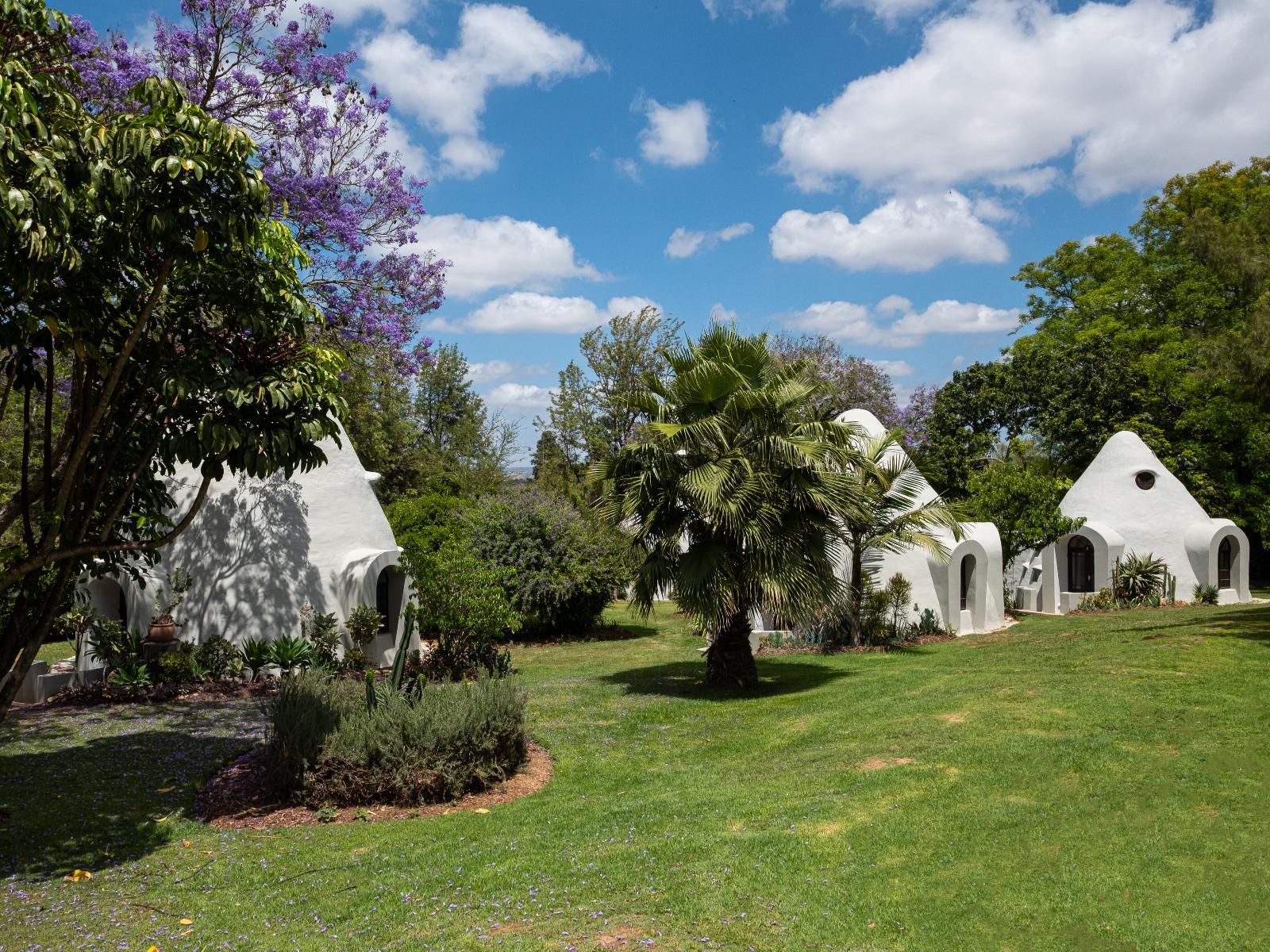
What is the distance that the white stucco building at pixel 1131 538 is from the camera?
75.5ft

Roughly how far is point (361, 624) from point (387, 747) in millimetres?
7235

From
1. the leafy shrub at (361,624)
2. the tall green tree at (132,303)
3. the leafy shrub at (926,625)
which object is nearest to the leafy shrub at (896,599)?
the leafy shrub at (926,625)


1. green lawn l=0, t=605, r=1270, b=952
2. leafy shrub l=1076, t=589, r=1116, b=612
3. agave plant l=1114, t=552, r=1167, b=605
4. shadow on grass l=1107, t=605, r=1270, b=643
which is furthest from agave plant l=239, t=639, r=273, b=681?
agave plant l=1114, t=552, r=1167, b=605

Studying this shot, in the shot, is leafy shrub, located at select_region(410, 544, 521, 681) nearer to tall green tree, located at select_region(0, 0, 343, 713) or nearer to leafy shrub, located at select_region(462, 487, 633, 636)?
tall green tree, located at select_region(0, 0, 343, 713)

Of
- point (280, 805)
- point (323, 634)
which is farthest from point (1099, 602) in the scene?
point (280, 805)

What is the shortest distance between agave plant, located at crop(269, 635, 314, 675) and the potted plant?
5.29 ft

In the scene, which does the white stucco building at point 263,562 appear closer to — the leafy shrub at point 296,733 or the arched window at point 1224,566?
the leafy shrub at point 296,733

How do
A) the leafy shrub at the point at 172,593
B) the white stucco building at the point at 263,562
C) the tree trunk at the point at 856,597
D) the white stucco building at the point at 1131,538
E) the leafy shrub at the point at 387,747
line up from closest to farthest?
the leafy shrub at the point at 387,747 → the leafy shrub at the point at 172,593 → the white stucco building at the point at 263,562 → the tree trunk at the point at 856,597 → the white stucco building at the point at 1131,538

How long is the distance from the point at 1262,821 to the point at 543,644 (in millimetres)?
17666

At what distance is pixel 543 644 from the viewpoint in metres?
22.2

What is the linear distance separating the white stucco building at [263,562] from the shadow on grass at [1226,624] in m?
13.9

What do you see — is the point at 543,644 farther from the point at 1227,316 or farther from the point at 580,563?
the point at 1227,316

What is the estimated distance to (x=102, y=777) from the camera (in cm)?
894

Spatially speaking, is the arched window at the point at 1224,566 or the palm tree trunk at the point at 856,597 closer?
the palm tree trunk at the point at 856,597
